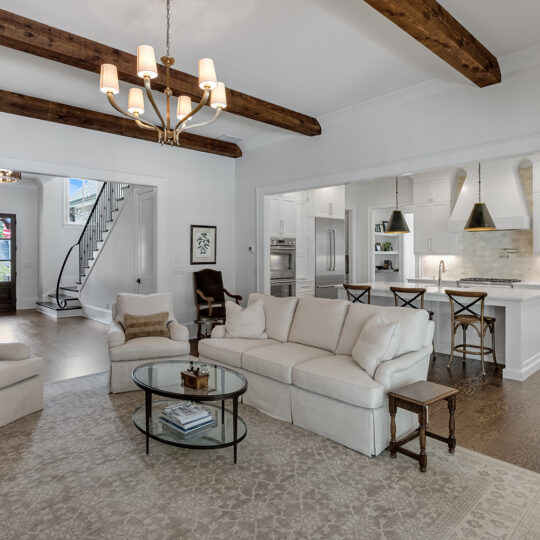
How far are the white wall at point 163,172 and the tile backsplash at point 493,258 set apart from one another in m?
4.31

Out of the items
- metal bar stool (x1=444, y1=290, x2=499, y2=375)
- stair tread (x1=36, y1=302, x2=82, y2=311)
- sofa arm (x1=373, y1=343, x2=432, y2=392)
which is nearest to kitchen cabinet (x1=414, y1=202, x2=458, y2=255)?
metal bar stool (x1=444, y1=290, x2=499, y2=375)

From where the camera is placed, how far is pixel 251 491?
2367 millimetres

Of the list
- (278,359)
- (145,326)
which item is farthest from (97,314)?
(278,359)

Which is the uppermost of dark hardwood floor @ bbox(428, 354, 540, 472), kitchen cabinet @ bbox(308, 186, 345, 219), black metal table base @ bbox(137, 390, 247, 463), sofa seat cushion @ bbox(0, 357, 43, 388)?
kitchen cabinet @ bbox(308, 186, 345, 219)

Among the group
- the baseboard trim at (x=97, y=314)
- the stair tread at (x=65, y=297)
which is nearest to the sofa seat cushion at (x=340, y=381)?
the baseboard trim at (x=97, y=314)

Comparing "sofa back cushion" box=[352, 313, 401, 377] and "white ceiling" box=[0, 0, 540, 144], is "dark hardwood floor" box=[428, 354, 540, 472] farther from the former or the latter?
"white ceiling" box=[0, 0, 540, 144]

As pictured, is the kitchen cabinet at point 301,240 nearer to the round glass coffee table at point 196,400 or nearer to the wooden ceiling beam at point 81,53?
the wooden ceiling beam at point 81,53

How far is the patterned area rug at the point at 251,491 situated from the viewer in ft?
6.71

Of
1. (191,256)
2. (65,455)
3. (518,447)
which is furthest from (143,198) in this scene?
(518,447)

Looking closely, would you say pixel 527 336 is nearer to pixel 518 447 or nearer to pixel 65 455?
pixel 518 447

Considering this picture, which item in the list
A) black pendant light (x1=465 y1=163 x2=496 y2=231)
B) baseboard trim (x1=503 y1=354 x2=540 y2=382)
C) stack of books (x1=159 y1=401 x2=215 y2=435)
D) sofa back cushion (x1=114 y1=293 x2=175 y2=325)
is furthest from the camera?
black pendant light (x1=465 y1=163 x2=496 y2=231)

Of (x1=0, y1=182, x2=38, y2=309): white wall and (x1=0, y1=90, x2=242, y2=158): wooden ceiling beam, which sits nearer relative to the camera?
(x1=0, y1=90, x2=242, y2=158): wooden ceiling beam

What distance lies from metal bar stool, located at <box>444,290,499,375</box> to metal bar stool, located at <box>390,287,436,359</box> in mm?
307

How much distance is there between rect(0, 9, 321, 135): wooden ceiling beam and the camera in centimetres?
314
